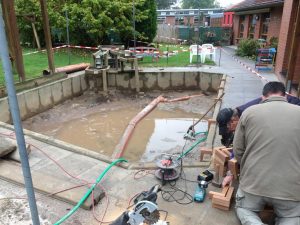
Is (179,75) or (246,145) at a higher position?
(246,145)

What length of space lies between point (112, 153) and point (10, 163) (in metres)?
2.49

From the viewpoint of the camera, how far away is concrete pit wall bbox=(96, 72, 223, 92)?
1112 cm

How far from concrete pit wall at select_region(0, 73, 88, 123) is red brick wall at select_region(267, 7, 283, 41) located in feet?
30.7

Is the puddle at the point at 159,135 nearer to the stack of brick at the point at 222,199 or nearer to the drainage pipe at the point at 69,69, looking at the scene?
the stack of brick at the point at 222,199

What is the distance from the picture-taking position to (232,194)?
10.8ft


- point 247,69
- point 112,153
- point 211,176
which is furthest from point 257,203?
point 247,69

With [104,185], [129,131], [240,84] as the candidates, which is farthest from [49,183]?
[240,84]

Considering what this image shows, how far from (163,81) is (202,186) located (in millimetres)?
8184

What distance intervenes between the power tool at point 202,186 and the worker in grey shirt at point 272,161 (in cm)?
57

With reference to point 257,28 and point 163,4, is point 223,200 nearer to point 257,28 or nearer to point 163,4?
point 257,28

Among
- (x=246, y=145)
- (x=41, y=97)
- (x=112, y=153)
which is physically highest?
(x=246, y=145)

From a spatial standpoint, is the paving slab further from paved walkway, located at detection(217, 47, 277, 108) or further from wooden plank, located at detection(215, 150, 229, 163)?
paved walkway, located at detection(217, 47, 277, 108)

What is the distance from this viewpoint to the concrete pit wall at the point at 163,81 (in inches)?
438

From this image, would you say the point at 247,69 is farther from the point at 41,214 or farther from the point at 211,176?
the point at 41,214
